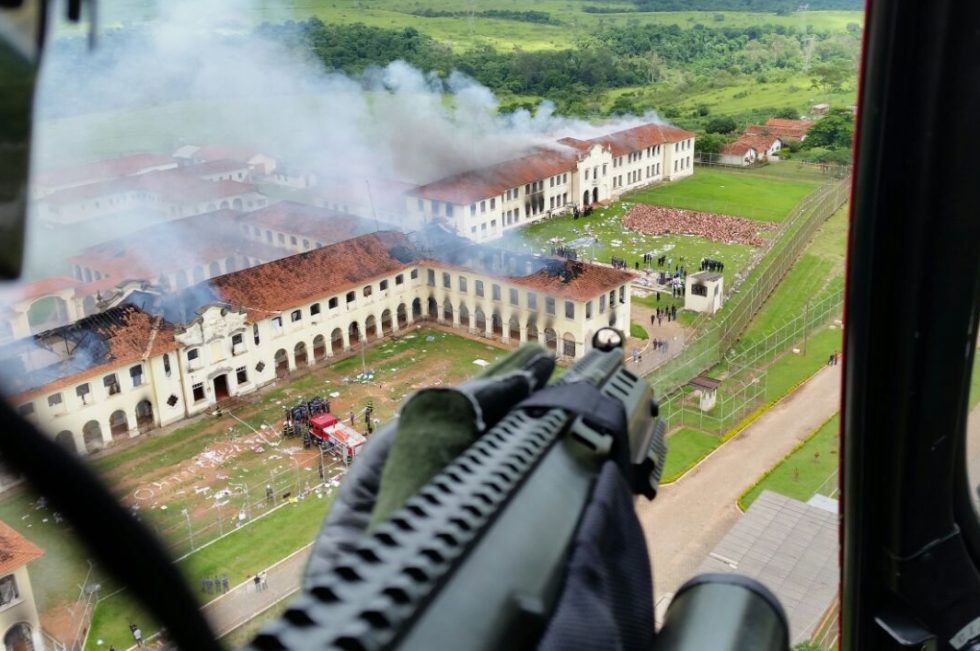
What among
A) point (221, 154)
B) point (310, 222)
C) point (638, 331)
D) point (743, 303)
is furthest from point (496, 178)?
point (221, 154)

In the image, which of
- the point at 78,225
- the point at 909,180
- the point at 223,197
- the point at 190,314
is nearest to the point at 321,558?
the point at 909,180

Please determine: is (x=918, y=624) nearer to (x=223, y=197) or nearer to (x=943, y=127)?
(x=943, y=127)

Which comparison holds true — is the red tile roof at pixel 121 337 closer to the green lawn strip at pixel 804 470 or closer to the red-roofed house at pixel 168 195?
the red-roofed house at pixel 168 195

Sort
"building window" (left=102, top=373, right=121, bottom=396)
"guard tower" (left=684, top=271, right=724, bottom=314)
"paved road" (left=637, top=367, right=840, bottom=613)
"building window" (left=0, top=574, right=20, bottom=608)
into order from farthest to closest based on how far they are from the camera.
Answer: "guard tower" (left=684, top=271, right=724, bottom=314)
"building window" (left=102, top=373, right=121, bottom=396)
"paved road" (left=637, top=367, right=840, bottom=613)
"building window" (left=0, top=574, right=20, bottom=608)

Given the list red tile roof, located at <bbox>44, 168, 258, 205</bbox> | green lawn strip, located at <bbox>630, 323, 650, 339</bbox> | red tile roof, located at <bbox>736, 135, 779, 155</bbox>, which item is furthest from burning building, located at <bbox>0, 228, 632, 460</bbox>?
red tile roof, located at <bbox>736, 135, 779, 155</bbox>

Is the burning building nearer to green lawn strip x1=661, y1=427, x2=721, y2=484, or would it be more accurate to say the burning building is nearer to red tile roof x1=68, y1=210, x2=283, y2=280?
green lawn strip x1=661, y1=427, x2=721, y2=484

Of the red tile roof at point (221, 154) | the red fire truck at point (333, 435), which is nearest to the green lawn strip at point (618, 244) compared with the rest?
the red fire truck at point (333, 435)
